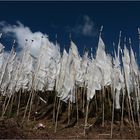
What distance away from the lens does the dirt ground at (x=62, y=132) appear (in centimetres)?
1273

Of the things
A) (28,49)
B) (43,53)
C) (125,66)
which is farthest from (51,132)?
(28,49)

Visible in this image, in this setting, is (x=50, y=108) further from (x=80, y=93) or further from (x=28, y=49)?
(x=28, y=49)

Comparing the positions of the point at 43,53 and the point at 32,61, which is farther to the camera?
the point at 32,61

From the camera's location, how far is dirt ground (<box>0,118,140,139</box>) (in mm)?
12728

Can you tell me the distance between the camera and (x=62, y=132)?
14641 millimetres

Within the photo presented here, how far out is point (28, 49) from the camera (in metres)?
22.0

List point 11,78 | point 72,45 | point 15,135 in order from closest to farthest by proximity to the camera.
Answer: point 15,135 → point 72,45 → point 11,78

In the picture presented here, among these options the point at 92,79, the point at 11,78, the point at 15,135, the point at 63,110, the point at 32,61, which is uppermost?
the point at 32,61

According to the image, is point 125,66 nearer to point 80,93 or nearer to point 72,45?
point 72,45

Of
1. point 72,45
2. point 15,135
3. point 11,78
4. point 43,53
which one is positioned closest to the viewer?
point 15,135

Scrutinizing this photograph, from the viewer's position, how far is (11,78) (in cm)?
2386

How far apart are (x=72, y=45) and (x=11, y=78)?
769cm

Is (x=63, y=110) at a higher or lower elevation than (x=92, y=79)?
lower

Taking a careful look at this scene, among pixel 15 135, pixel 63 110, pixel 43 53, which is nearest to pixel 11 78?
pixel 43 53
